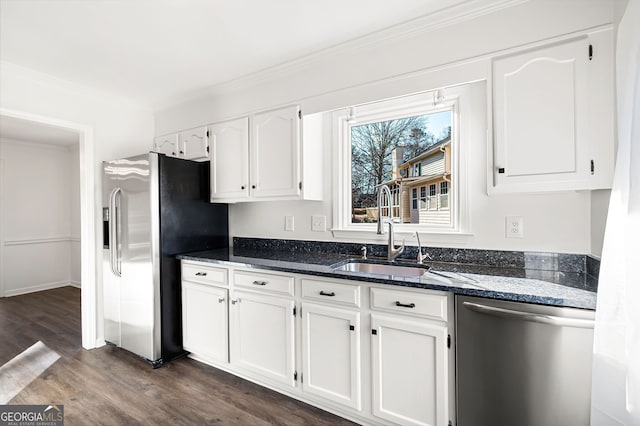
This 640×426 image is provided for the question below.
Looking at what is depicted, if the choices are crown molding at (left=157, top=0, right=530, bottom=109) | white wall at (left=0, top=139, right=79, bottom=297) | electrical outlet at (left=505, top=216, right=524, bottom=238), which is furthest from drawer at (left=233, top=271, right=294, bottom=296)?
white wall at (left=0, top=139, right=79, bottom=297)

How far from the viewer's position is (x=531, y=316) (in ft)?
4.58

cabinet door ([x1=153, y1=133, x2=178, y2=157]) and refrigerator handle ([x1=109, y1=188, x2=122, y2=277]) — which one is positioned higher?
cabinet door ([x1=153, y1=133, x2=178, y2=157])

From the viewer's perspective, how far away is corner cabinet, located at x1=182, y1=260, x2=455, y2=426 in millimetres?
1645

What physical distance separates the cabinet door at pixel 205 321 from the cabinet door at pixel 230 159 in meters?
0.85

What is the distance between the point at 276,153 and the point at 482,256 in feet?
5.54

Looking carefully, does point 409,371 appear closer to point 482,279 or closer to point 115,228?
point 482,279

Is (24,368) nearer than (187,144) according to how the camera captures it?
Yes

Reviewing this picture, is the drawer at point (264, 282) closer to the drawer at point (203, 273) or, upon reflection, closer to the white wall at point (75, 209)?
the drawer at point (203, 273)

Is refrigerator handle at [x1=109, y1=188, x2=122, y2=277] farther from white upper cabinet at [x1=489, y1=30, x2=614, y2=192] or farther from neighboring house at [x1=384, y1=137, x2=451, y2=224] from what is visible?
white upper cabinet at [x1=489, y1=30, x2=614, y2=192]

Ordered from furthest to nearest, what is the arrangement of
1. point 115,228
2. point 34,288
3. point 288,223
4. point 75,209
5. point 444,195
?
point 75,209
point 34,288
point 288,223
point 115,228
point 444,195

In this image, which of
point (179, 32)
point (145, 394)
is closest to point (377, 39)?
point (179, 32)

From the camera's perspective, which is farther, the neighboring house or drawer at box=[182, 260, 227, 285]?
drawer at box=[182, 260, 227, 285]

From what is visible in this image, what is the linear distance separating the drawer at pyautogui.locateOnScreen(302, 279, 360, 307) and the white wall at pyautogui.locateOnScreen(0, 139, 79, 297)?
5346 mm

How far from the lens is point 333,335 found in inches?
76.2
